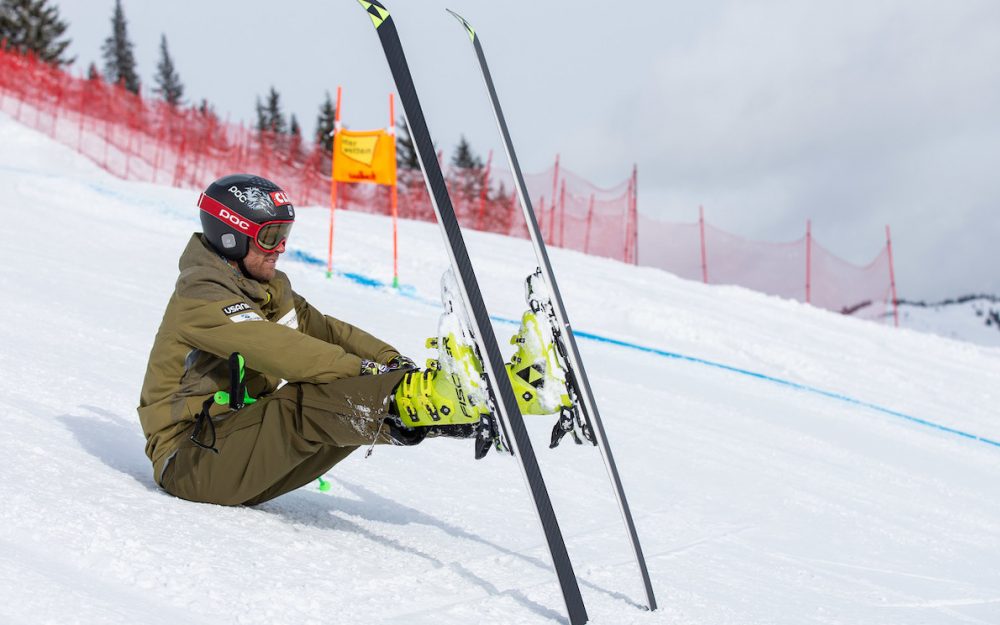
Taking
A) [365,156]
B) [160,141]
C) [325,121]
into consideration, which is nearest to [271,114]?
[325,121]

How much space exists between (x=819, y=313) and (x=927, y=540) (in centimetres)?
977

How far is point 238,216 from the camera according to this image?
2656mm

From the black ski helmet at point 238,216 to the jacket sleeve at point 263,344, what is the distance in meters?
0.25

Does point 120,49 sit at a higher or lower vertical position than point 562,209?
higher

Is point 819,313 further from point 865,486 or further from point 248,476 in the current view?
point 248,476

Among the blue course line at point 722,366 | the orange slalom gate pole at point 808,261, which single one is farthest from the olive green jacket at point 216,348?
the orange slalom gate pole at point 808,261

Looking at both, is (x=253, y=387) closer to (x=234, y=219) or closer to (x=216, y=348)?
(x=216, y=348)

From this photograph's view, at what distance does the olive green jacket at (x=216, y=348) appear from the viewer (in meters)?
2.38

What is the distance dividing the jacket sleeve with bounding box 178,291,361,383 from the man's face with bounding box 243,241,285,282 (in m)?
0.26

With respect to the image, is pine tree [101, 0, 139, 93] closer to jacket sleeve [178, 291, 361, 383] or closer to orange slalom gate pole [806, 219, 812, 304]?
orange slalom gate pole [806, 219, 812, 304]

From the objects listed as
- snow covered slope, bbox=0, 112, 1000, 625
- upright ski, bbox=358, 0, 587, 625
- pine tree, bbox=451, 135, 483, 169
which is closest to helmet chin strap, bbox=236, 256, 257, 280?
snow covered slope, bbox=0, 112, 1000, 625

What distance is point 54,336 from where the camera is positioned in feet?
15.5

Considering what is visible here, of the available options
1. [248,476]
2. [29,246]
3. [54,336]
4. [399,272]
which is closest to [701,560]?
[248,476]

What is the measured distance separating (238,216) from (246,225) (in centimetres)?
4
